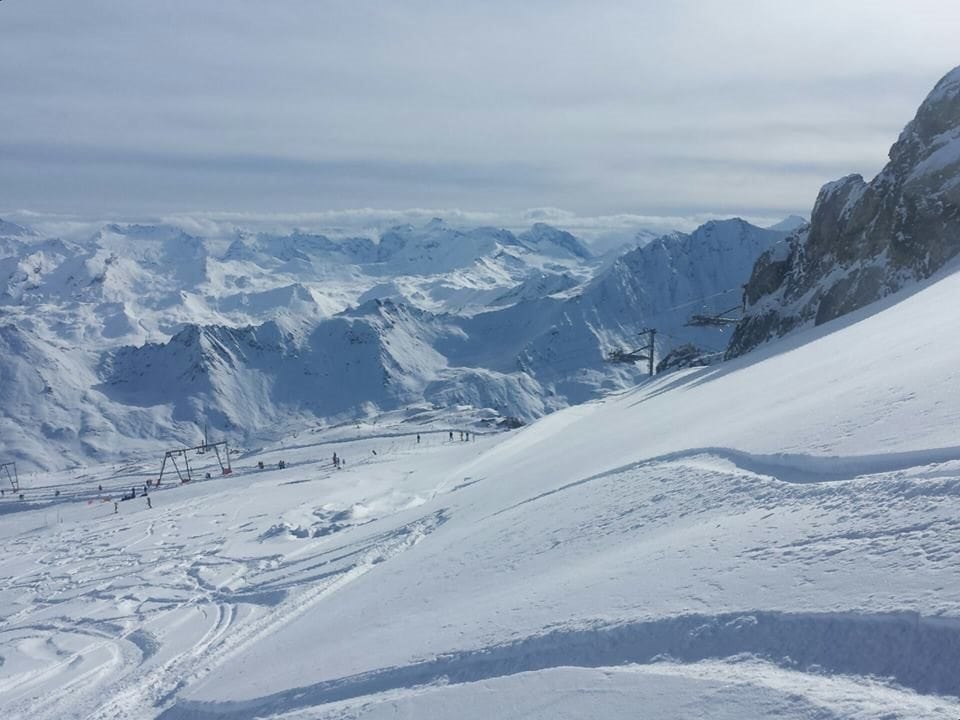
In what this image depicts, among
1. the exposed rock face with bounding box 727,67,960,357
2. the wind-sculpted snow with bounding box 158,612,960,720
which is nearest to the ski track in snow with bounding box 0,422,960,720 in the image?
the wind-sculpted snow with bounding box 158,612,960,720

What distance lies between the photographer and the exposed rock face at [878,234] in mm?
31230

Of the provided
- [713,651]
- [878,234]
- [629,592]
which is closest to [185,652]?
[629,592]

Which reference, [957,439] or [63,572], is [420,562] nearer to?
[957,439]

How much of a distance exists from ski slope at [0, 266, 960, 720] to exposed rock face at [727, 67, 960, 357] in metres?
11.3

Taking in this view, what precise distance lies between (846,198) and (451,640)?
121 ft

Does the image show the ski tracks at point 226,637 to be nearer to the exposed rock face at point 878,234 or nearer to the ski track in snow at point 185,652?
the ski track in snow at point 185,652

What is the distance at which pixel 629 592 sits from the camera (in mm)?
8039

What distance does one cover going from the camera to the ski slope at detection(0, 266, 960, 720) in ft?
19.3

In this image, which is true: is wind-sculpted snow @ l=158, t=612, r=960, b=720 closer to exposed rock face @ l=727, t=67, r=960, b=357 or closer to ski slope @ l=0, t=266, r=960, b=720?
ski slope @ l=0, t=266, r=960, b=720

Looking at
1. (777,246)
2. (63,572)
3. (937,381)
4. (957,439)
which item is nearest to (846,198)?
(777,246)

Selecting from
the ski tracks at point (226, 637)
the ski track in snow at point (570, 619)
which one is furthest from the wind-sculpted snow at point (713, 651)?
the ski tracks at point (226, 637)

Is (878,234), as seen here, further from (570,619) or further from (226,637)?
(570,619)

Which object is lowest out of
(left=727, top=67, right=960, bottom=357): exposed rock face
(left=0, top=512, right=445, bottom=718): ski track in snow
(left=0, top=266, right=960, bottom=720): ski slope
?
(left=0, top=512, right=445, bottom=718): ski track in snow

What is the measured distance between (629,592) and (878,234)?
104 ft
